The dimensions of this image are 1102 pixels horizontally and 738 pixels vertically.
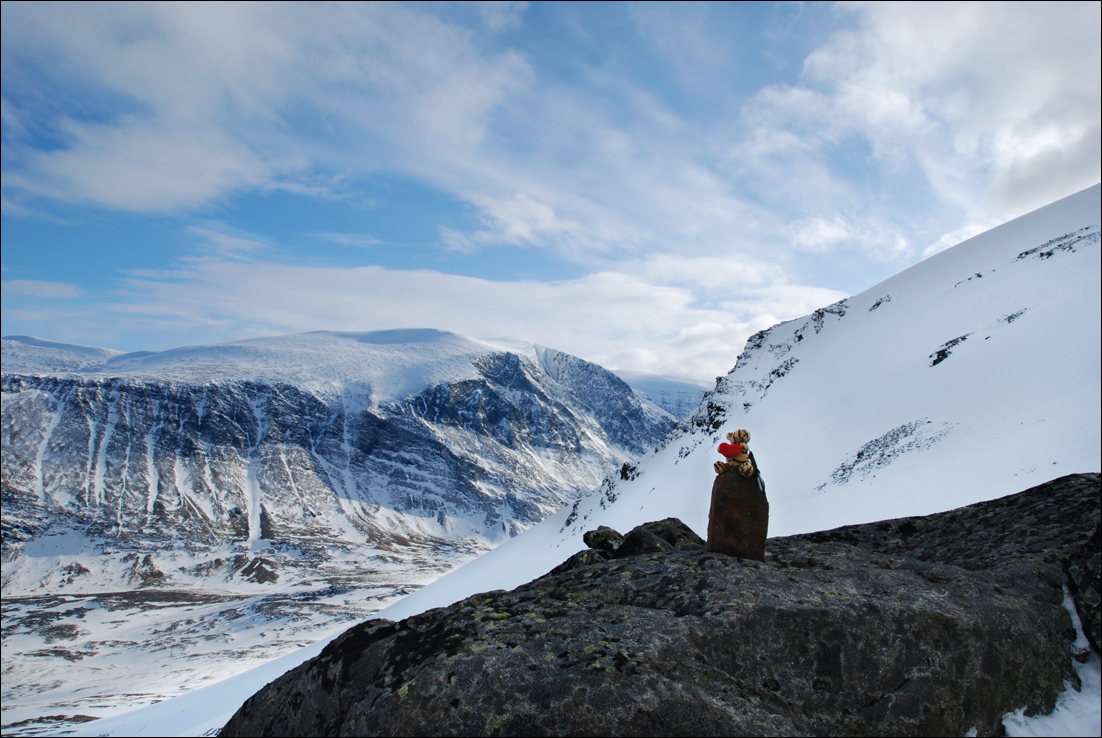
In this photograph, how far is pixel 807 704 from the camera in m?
5.91

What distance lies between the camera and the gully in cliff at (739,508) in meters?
9.08

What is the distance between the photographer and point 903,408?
124 feet

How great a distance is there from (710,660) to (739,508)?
3.46 metres

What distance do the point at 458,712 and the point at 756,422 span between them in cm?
5404

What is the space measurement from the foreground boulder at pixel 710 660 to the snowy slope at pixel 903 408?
1022mm

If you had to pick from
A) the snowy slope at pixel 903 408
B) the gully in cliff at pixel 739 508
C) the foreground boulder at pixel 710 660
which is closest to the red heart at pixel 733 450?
the gully in cliff at pixel 739 508

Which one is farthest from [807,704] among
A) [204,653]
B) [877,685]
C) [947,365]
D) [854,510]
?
[204,653]

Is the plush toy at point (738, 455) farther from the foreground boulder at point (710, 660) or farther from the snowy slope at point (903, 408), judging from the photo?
the snowy slope at point (903, 408)

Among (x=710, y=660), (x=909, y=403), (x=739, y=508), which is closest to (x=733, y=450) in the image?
(x=739, y=508)

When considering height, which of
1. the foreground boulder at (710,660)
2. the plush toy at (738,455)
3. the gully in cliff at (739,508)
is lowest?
the foreground boulder at (710,660)

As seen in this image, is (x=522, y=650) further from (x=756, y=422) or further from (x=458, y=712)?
(x=756, y=422)

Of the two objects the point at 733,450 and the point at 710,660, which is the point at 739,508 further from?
the point at 710,660

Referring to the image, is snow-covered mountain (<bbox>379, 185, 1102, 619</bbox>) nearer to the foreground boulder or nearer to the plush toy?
the plush toy

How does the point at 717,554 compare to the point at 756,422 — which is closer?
the point at 717,554
